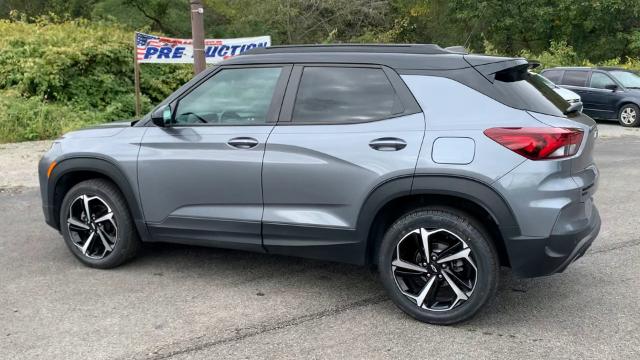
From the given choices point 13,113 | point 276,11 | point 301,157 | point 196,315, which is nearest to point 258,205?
point 301,157

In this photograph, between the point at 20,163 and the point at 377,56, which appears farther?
the point at 20,163

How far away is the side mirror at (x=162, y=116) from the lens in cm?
455

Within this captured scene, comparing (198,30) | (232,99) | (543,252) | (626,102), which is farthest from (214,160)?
(626,102)

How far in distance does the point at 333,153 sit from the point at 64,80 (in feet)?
39.1

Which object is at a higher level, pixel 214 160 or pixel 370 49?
pixel 370 49

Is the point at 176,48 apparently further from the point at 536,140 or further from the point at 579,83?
the point at 579,83

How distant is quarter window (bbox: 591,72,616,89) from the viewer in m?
17.0

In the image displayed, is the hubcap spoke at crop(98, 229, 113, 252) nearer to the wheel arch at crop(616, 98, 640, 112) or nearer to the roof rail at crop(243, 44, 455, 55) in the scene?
the roof rail at crop(243, 44, 455, 55)

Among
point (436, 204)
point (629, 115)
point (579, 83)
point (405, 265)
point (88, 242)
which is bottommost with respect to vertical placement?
point (629, 115)

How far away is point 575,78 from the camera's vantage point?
57.9ft

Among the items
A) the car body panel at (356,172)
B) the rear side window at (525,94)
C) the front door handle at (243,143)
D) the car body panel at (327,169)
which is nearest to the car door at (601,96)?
the rear side window at (525,94)

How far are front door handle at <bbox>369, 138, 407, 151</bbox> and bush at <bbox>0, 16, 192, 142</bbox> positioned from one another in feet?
32.5

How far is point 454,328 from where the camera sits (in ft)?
12.6

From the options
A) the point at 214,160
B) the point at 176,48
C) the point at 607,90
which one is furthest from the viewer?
the point at 607,90
